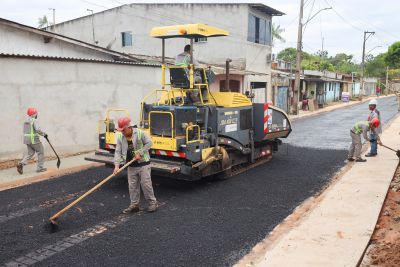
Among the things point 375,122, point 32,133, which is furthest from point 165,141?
point 375,122

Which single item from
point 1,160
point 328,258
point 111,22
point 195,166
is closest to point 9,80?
point 1,160

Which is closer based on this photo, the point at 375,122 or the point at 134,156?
the point at 134,156

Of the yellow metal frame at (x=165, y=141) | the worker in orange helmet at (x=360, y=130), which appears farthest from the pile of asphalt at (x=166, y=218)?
the worker in orange helmet at (x=360, y=130)

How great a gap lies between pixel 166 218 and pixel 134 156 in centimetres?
120

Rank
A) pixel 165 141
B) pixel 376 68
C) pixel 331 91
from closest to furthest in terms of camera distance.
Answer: pixel 165 141
pixel 331 91
pixel 376 68

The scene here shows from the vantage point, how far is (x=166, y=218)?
629 centimetres

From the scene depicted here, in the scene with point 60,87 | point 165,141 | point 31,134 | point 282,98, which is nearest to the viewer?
point 165,141

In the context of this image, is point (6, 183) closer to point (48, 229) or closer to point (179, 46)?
point (48, 229)

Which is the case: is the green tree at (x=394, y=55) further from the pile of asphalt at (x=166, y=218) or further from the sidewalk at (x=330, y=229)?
the sidewalk at (x=330, y=229)

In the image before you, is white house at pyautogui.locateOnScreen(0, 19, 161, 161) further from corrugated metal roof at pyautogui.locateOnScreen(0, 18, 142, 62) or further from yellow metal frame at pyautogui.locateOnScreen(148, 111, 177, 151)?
yellow metal frame at pyautogui.locateOnScreen(148, 111, 177, 151)

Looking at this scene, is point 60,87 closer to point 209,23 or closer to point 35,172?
point 35,172

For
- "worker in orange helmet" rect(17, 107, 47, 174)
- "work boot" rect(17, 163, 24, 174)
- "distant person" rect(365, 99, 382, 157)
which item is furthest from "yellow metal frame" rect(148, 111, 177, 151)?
"distant person" rect(365, 99, 382, 157)

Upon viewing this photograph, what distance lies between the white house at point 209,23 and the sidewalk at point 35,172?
12.6 metres

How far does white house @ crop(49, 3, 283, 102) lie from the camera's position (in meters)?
22.8
